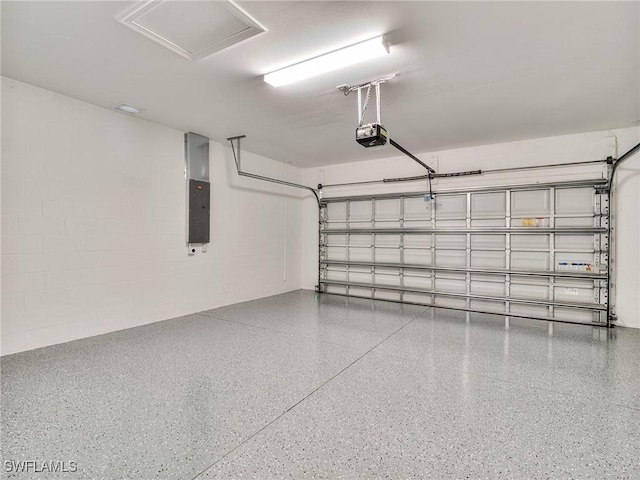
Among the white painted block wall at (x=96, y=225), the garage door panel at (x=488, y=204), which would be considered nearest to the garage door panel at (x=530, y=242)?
the garage door panel at (x=488, y=204)

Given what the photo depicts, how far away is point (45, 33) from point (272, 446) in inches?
133

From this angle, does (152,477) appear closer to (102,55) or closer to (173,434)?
(173,434)

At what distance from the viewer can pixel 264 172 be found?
6266 mm

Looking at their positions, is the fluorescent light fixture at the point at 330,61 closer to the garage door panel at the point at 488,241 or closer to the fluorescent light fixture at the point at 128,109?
the fluorescent light fixture at the point at 128,109

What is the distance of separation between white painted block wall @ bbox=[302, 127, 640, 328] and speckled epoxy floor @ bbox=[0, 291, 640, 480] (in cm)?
103

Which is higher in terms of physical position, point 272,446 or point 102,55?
point 102,55

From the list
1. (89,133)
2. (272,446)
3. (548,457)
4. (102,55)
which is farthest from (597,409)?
(89,133)

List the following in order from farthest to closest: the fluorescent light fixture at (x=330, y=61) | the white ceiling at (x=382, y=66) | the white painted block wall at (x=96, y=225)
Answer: the white painted block wall at (x=96, y=225) → the fluorescent light fixture at (x=330, y=61) → the white ceiling at (x=382, y=66)

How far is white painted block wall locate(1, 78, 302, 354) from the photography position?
319cm

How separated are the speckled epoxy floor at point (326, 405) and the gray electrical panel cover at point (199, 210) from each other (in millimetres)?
1531

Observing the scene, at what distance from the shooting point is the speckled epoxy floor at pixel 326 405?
168 cm

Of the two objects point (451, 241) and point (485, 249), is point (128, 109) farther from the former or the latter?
point (485, 249)

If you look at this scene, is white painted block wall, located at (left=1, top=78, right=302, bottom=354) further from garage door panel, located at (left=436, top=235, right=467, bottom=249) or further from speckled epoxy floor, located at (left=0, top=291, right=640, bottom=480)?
garage door panel, located at (left=436, top=235, right=467, bottom=249)

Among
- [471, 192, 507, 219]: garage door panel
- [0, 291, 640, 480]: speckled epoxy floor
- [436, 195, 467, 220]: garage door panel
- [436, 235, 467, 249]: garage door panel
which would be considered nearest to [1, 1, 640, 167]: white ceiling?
[471, 192, 507, 219]: garage door panel
